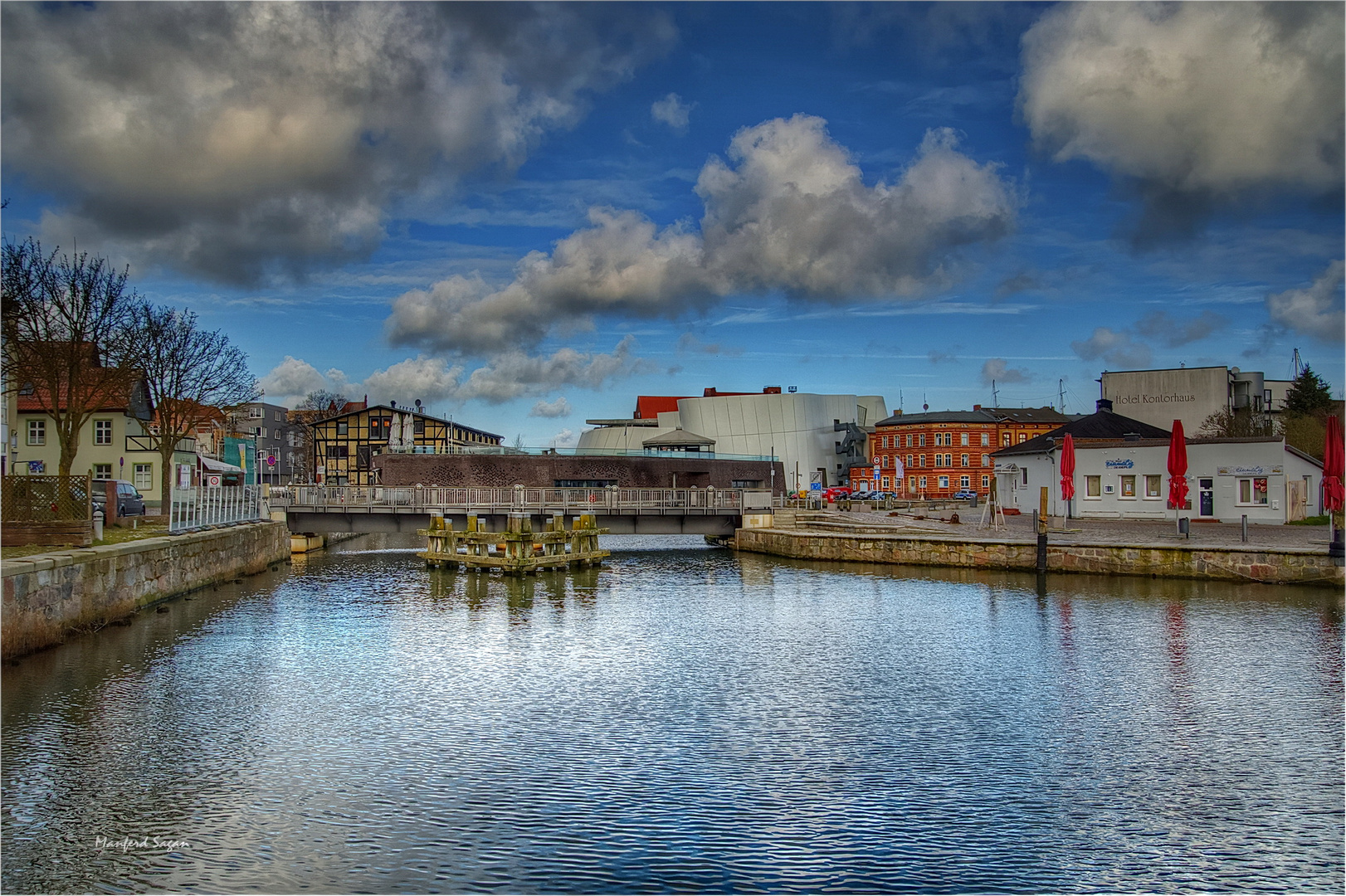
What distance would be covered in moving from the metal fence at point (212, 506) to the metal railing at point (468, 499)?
139 centimetres

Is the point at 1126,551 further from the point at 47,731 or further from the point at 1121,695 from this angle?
the point at 47,731

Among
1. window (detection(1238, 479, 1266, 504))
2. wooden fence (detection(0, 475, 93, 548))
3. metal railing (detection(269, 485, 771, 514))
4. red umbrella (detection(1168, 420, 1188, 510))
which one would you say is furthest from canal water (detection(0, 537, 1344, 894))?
metal railing (detection(269, 485, 771, 514))

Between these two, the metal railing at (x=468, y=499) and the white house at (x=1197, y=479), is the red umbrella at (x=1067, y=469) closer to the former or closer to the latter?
the white house at (x=1197, y=479)

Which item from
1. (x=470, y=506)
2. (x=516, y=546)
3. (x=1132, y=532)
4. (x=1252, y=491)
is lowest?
(x=516, y=546)

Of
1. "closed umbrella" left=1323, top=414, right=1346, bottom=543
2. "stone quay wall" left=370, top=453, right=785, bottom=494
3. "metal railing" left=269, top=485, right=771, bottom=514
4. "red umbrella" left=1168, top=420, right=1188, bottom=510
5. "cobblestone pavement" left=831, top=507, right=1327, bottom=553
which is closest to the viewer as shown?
"closed umbrella" left=1323, top=414, right=1346, bottom=543

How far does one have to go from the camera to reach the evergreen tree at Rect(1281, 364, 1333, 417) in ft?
223

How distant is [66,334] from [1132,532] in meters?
37.8

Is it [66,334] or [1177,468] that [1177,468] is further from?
[66,334]

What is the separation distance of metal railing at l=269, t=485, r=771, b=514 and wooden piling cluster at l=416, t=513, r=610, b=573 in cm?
162

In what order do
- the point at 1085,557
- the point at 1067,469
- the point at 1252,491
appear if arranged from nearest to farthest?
the point at 1085,557 < the point at 1067,469 < the point at 1252,491

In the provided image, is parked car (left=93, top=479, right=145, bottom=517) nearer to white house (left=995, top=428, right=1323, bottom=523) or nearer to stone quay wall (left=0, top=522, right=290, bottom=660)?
stone quay wall (left=0, top=522, right=290, bottom=660)

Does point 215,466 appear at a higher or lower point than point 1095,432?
lower

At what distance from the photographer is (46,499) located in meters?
22.7
